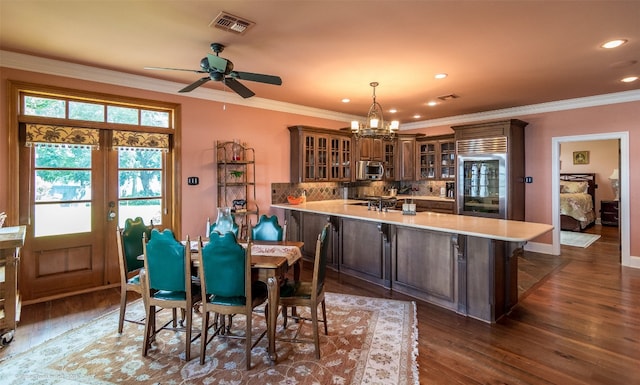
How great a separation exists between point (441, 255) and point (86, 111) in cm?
434

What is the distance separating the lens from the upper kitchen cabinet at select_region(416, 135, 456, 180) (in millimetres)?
6629

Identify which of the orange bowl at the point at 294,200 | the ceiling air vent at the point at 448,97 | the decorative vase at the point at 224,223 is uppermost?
the ceiling air vent at the point at 448,97

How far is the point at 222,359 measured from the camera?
95.9 inches

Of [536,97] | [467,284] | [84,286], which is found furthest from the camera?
[536,97]

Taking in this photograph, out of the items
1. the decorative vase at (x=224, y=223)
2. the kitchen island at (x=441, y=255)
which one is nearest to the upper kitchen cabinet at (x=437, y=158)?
the kitchen island at (x=441, y=255)

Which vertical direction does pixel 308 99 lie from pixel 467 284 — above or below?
above

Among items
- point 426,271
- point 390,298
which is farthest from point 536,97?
point 390,298

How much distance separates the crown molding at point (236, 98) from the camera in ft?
11.5

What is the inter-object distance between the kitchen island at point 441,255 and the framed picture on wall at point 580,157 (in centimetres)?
772

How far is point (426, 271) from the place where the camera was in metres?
3.53

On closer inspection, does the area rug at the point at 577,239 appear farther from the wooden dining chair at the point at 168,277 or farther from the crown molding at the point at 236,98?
the wooden dining chair at the point at 168,277

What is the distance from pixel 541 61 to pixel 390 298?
3.01m

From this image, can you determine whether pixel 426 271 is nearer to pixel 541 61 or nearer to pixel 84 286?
pixel 541 61

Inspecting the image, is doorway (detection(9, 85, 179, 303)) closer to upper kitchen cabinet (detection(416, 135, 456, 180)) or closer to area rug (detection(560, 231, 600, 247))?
upper kitchen cabinet (detection(416, 135, 456, 180))
